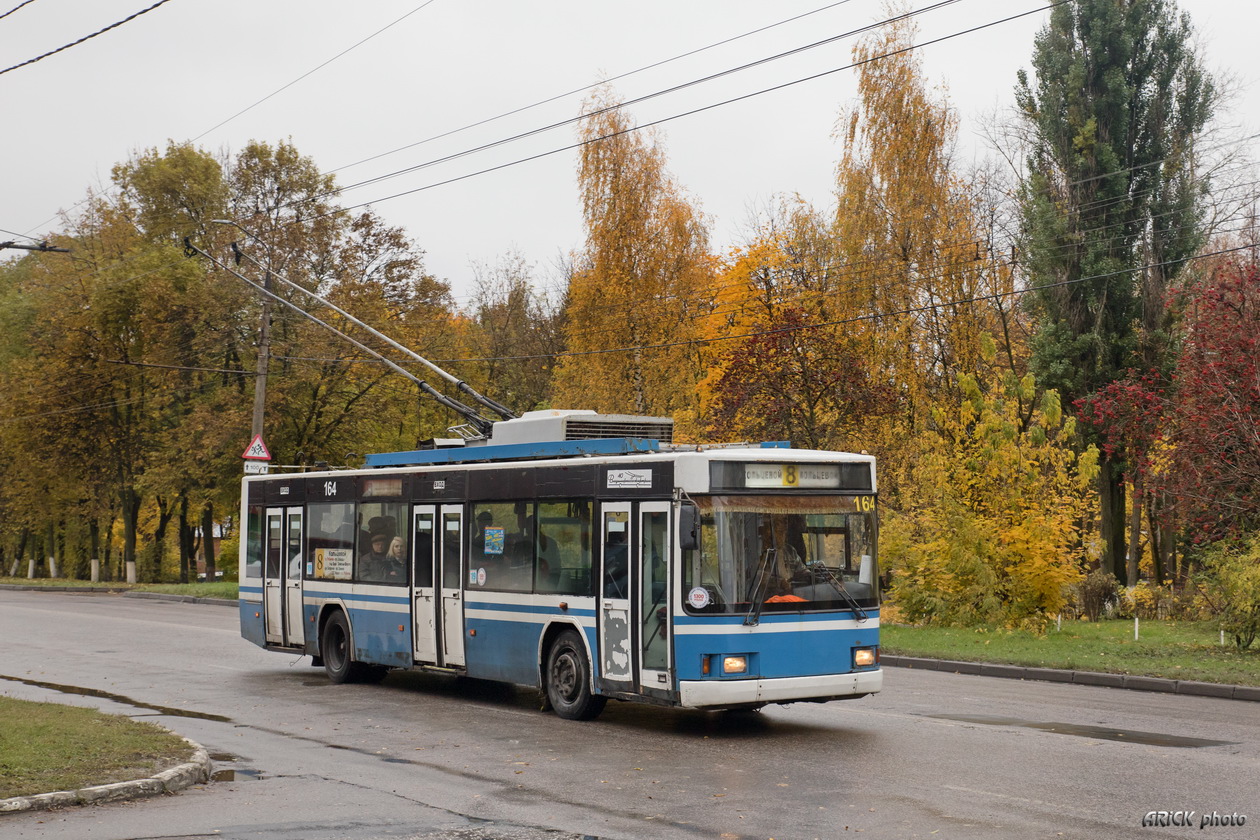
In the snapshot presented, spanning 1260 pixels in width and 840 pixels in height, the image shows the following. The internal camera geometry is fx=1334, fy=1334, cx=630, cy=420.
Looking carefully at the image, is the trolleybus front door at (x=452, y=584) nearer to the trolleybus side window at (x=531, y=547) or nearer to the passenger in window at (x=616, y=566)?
the trolleybus side window at (x=531, y=547)

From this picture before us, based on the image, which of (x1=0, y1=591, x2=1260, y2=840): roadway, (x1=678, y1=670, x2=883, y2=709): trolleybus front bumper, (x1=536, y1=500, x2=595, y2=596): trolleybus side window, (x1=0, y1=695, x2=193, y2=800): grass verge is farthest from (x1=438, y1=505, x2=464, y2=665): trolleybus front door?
(x1=678, y1=670, x2=883, y2=709): trolleybus front bumper

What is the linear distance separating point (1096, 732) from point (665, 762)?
4416 millimetres

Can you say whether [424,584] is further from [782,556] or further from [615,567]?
[782,556]

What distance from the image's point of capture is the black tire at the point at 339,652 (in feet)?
57.6

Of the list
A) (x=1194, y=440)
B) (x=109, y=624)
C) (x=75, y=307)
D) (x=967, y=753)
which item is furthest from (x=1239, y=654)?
(x=75, y=307)

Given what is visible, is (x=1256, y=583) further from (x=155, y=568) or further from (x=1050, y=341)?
(x=155, y=568)

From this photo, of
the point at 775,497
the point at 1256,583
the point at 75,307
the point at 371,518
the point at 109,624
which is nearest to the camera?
the point at 775,497

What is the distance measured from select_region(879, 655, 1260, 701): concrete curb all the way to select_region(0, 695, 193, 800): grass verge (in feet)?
33.2

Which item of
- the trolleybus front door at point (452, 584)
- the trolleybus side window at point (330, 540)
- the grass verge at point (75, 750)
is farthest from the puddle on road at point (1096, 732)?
the trolleybus side window at point (330, 540)

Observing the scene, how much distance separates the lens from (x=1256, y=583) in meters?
18.7

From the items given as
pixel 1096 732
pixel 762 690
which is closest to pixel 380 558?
pixel 762 690

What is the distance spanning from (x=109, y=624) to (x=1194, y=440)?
2150 cm

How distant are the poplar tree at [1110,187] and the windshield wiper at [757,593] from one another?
2514 cm

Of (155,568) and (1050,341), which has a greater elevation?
(1050,341)
